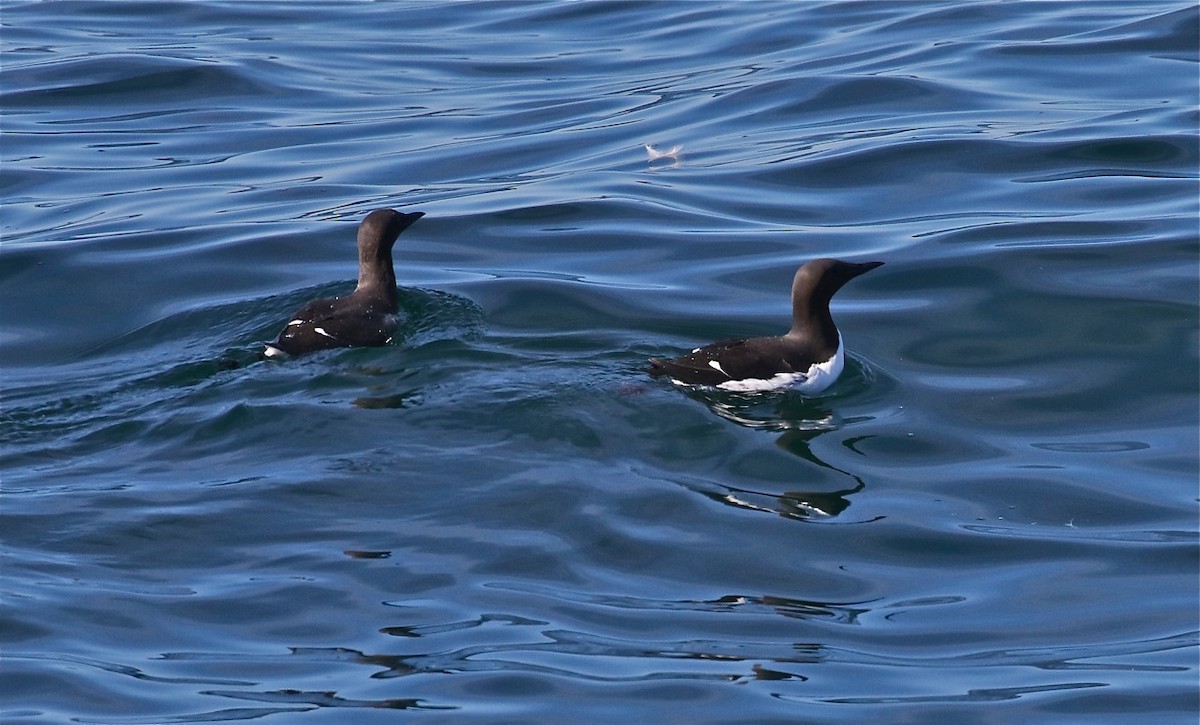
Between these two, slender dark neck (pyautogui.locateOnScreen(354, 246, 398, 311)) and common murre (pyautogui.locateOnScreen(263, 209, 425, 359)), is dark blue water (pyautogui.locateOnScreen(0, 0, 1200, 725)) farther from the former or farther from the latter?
slender dark neck (pyautogui.locateOnScreen(354, 246, 398, 311))

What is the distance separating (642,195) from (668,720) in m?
9.50

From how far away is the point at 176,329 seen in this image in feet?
42.9

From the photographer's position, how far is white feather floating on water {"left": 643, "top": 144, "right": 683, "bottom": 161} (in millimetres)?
17859

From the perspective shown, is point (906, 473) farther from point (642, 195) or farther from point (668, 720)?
point (642, 195)

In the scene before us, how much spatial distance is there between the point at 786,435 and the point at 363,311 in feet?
10.7

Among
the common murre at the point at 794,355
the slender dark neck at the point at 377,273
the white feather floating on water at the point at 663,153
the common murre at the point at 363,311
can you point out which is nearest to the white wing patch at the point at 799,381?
the common murre at the point at 794,355

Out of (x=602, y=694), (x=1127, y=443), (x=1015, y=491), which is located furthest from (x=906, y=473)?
(x=602, y=694)

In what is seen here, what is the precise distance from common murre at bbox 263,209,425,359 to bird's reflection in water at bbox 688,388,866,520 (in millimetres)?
2456

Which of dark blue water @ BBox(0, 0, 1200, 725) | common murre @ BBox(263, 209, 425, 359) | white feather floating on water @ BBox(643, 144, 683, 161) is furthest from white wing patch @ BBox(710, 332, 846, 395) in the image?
white feather floating on water @ BBox(643, 144, 683, 161)

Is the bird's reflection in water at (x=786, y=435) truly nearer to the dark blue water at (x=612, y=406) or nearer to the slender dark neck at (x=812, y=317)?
the dark blue water at (x=612, y=406)

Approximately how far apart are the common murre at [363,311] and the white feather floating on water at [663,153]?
5167 millimetres

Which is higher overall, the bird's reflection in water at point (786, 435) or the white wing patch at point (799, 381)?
the white wing patch at point (799, 381)

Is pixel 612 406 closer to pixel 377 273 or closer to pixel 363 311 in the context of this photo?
pixel 363 311

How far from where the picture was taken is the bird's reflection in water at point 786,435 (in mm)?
9859
